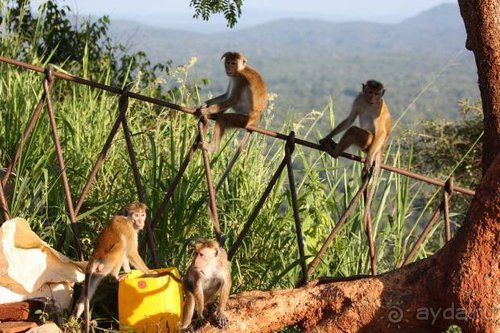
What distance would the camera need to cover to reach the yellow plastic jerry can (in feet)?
13.4

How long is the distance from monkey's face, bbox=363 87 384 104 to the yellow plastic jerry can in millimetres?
2325

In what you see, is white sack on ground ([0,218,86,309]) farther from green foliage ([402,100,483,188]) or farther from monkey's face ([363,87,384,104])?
green foliage ([402,100,483,188])

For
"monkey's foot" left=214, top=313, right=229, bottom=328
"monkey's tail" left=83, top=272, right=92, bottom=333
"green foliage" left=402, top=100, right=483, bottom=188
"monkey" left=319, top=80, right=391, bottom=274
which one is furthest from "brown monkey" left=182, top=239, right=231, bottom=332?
"green foliage" left=402, top=100, right=483, bottom=188

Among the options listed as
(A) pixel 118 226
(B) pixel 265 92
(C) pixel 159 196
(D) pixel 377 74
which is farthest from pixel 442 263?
(D) pixel 377 74

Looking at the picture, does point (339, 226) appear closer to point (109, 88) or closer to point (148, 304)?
point (148, 304)

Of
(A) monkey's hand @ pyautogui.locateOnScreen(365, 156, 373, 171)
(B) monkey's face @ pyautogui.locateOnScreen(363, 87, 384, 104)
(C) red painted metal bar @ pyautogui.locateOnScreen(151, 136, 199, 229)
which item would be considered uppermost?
(B) monkey's face @ pyautogui.locateOnScreen(363, 87, 384, 104)

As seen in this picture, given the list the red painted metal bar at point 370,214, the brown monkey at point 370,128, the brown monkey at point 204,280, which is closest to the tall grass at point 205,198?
the brown monkey at point 370,128

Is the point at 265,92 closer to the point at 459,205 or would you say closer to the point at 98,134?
the point at 98,134

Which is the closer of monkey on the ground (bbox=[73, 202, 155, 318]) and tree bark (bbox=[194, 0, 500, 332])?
tree bark (bbox=[194, 0, 500, 332])

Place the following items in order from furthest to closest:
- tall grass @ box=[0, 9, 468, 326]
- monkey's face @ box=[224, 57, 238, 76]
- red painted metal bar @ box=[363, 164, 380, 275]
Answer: monkey's face @ box=[224, 57, 238, 76], tall grass @ box=[0, 9, 468, 326], red painted metal bar @ box=[363, 164, 380, 275]

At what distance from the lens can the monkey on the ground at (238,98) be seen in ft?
19.7

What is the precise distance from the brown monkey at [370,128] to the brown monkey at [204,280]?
1.77m

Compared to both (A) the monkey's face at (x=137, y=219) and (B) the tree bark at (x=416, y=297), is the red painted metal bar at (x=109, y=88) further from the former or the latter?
(B) the tree bark at (x=416, y=297)

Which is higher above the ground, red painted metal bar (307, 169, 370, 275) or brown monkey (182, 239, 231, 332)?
red painted metal bar (307, 169, 370, 275)
